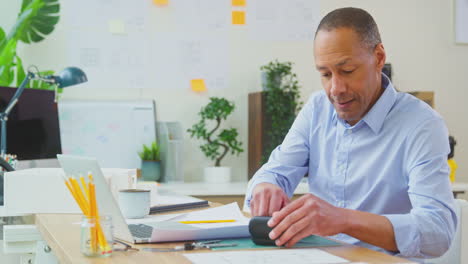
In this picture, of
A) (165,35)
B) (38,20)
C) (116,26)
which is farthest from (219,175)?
(38,20)

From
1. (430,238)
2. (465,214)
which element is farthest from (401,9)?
(430,238)

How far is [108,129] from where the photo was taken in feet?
11.4

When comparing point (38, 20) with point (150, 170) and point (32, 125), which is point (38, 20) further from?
point (150, 170)

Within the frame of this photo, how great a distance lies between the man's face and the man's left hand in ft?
1.45

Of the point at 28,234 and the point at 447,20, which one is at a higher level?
the point at 447,20

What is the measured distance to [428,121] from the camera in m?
1.62

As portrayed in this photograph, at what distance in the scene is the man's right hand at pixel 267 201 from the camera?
152 centimetres

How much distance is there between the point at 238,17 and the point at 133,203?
2.24 meters

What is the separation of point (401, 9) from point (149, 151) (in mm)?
1824

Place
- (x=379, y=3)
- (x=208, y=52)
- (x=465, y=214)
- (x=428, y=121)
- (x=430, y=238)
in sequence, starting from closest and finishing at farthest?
(x=430, y=238) < (x=428, y=121) < (x=465, y=214) < (x=208, y=52) < (x=379, y=3)

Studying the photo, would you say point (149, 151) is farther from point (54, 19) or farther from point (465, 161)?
point (465, 161)

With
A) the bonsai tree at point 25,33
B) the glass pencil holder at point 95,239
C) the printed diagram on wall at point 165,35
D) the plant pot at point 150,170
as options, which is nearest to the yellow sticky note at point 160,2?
the printed diagram on wall at point 165,35

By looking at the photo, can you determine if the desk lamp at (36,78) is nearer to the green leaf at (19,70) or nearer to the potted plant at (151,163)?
the green leaf at (19,70)

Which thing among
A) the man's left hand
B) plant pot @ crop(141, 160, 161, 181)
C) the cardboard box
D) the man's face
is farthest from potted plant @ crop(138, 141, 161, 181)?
the man's left hand
